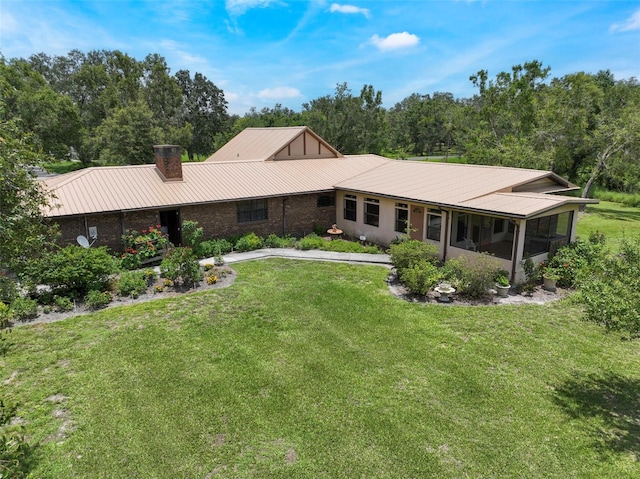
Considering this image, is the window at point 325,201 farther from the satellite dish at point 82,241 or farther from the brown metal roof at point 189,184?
the satellite dish at point 82,241

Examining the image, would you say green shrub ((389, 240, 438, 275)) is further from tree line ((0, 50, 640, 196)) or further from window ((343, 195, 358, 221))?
tree line ((0, 50, 640, 196))

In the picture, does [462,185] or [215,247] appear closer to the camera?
[462,185]

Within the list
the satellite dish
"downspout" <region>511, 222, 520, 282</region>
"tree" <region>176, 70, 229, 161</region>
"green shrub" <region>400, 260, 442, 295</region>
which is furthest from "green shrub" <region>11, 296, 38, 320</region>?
"tree" <region>176, 70, 229, 161</region>

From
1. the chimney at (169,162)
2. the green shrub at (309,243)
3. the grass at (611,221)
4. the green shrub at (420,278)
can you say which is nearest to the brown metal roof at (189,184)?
the chimney at (169,162)

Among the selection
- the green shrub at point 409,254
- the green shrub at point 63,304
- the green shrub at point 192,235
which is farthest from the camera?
the green shrub at point 192,235

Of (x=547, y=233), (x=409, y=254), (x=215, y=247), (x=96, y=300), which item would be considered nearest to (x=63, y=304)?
(x=96, y=300)

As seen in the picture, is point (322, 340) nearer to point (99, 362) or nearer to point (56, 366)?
point (99, 362)

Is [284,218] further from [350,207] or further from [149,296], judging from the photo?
[149,296]
